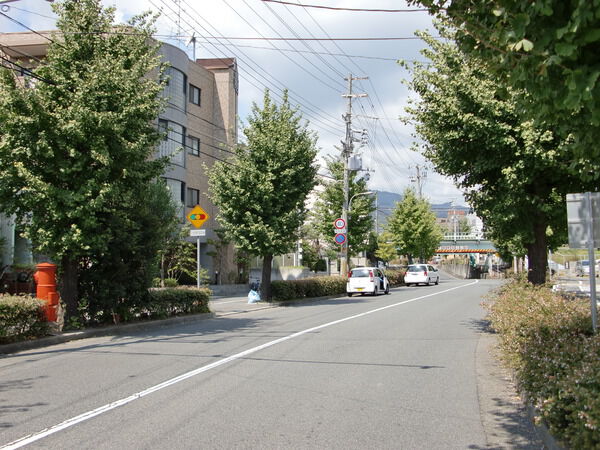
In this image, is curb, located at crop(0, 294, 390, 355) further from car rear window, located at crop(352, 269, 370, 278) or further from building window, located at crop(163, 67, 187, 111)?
building window, located at crop(163, 67, 187, 111)

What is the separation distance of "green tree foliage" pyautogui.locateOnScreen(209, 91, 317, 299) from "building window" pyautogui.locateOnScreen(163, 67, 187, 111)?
30.6 ft

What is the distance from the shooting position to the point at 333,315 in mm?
17734

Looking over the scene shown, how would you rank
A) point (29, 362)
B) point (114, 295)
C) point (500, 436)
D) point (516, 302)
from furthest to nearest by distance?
point (114, 295) → point (516, 302) → point (29, 362) → point (500, 436)

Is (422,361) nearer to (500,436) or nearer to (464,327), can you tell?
(500,436)

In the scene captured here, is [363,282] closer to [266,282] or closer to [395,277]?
[266,282]

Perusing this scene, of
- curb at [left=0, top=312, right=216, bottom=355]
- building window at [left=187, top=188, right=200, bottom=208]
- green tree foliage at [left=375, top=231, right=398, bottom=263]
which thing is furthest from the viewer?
green tree foliage at [left=375, top=231, right=398, bottom=263]

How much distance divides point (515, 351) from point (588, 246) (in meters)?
1.90

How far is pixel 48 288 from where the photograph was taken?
1202 centimetres

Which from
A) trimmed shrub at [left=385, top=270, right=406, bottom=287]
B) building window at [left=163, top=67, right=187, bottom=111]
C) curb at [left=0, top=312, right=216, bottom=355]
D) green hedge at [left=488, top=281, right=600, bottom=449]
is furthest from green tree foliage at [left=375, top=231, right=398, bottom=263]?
green hedge at [left=488, top=281, right=600, bottom=449]

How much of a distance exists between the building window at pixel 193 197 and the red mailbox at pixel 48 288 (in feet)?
67.7

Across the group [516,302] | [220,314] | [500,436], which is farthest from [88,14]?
[500,436]

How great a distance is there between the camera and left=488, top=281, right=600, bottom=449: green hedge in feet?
13.4

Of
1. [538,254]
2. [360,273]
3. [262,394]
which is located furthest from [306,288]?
[262,394]

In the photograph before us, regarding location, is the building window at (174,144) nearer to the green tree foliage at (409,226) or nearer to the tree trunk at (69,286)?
the tree trunk at (69,286)
